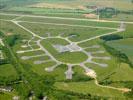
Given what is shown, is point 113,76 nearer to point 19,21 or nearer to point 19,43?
point 19,43

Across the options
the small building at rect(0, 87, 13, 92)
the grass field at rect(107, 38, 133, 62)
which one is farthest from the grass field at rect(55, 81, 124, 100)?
the grass field at rect(107, 38, 133, 62)

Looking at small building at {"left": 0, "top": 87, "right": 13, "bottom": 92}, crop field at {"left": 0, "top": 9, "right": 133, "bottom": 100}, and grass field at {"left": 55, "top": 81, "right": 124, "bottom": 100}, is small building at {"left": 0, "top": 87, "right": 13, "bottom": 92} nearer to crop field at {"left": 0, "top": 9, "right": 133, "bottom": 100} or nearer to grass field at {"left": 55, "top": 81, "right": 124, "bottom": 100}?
crop field at {"left": 0, "top": 9, "right": 133, "bottom": 100}

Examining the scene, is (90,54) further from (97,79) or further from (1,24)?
(1,24)

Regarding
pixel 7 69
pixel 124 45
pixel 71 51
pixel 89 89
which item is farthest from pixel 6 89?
pixel 124 45

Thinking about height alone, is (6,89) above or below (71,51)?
below

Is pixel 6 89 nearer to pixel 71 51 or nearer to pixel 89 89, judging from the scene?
pixel 89 89

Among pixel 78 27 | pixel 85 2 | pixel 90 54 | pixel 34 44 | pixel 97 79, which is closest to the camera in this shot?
pixel 97 79

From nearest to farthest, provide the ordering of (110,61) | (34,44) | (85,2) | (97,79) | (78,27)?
(97,79) < (110,61) < (34,44) < (78,27) < (85,2)

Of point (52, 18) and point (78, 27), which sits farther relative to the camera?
point (52, 18)

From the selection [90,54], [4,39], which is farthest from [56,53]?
[4,39]
